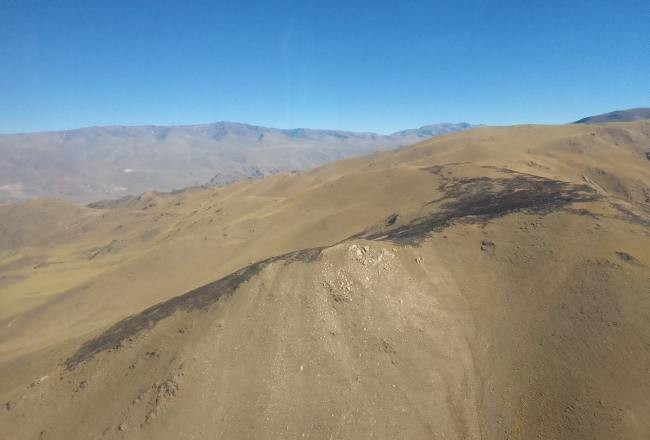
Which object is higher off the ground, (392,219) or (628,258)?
(628,258)

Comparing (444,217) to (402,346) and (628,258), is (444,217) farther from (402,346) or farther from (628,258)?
(402,346)

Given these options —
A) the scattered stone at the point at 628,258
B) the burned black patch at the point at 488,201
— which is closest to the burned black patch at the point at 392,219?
the burned black patch at the point at 488,201

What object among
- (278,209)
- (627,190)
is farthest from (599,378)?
(627,190)

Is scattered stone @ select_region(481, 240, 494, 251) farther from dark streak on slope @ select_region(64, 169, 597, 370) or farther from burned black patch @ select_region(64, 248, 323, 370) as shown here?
burned black patch @ select_region(64, 248, 323, 370)

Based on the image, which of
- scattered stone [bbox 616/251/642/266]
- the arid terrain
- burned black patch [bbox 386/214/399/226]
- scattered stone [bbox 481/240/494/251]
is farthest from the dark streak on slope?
scattered stone [bbox 616/251/642/266]

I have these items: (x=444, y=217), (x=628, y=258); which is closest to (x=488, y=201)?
(x=444, y=217)

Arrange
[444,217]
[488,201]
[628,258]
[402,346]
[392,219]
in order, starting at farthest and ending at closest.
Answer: [392,219] → [488,201] → [444,217] → [628,258] → [402,346]
